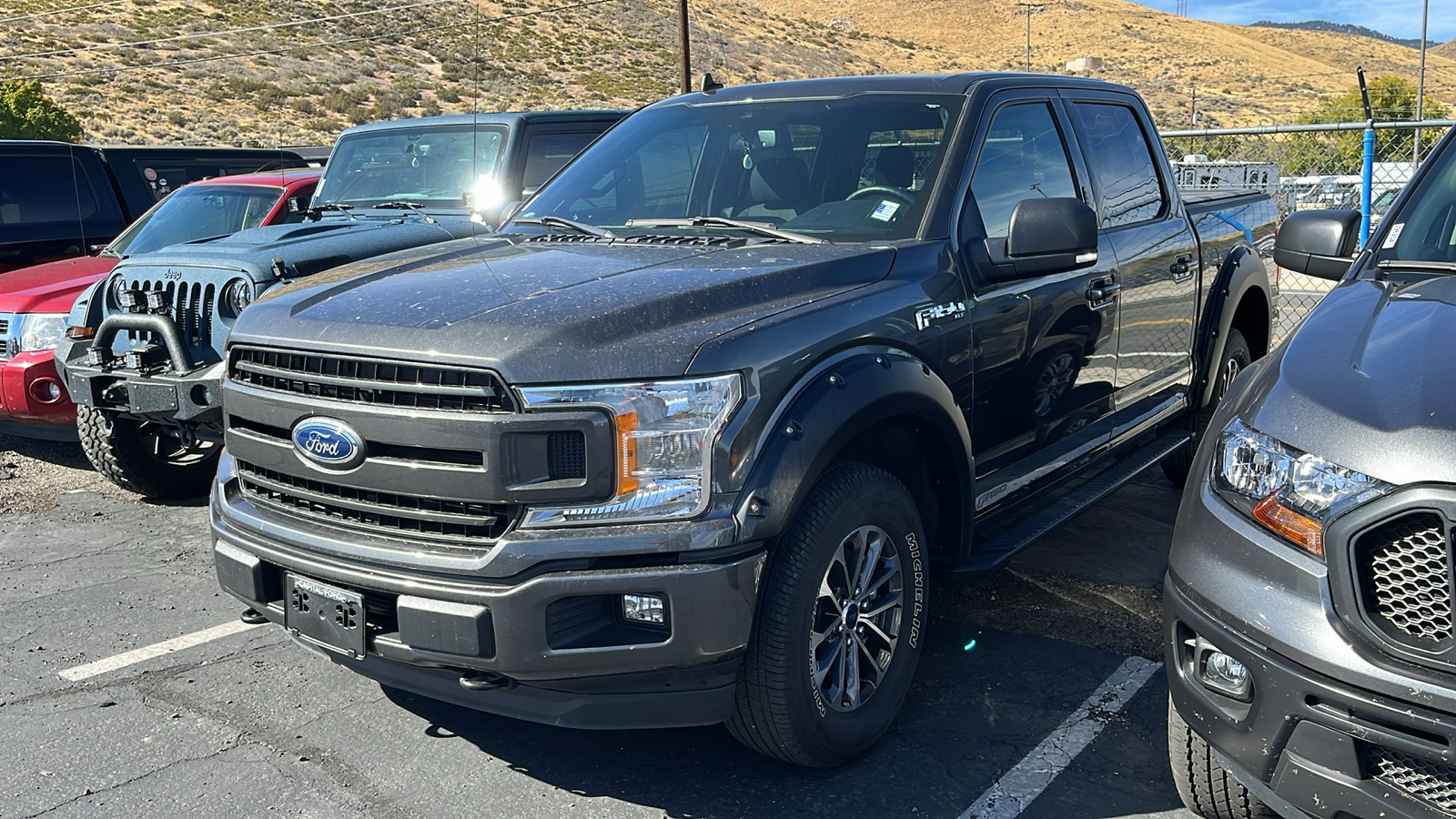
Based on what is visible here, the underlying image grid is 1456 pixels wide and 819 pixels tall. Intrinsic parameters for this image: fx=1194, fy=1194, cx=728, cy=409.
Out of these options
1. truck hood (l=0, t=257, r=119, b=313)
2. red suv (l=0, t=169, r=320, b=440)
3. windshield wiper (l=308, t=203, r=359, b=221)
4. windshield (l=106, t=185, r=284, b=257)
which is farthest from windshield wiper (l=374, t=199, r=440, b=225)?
truck hood (l=0, t=257, r=119, b=313)

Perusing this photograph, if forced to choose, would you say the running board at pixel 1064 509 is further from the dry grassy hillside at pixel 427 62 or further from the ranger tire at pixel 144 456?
the dry grassy hillside at pixel 427 62

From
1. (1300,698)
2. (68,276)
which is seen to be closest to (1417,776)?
(1300,698)

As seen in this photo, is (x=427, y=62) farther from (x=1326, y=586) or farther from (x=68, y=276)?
(x=1326, y=586)

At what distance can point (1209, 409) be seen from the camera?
5.83 m

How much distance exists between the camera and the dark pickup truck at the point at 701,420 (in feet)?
9.02

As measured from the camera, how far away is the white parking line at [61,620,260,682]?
4039 millimetres

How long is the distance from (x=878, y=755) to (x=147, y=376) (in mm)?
3622

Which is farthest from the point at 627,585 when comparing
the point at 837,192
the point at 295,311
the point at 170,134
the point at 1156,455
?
the point at 170,134

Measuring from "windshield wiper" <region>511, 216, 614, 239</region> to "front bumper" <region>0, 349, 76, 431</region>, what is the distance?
338 centimetres

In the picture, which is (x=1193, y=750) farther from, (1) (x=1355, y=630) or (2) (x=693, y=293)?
(2) (x=693, y=293)

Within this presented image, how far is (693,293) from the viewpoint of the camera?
3064 millimetres

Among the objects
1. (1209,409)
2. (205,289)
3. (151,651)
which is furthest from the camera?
(1209,409)

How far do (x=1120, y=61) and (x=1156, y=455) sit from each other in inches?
3205

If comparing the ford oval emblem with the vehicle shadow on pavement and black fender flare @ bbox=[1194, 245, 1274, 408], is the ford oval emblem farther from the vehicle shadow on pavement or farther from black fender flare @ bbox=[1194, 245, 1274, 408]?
black fender flare @ bbox=[1194, 245, 1274, 408]
